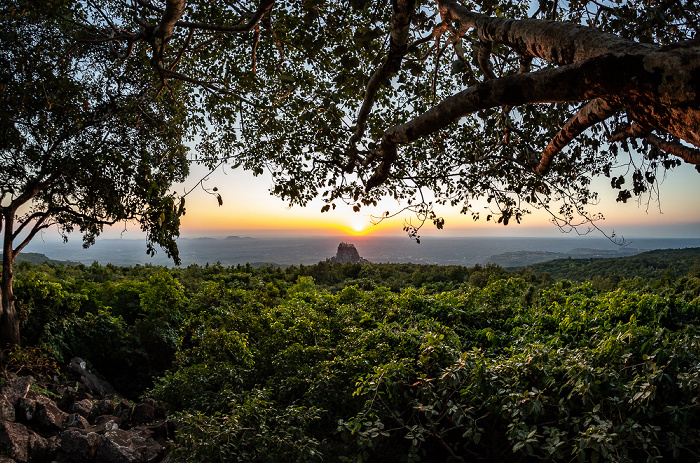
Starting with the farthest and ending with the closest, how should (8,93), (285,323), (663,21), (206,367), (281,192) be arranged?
(285,323)
(8,93)
(281,192)
(206,367)
(663,21)

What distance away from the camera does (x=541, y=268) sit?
64.3 feet

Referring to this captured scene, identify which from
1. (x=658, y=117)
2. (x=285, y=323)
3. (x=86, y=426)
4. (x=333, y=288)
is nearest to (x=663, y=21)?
(x=658, y=117)

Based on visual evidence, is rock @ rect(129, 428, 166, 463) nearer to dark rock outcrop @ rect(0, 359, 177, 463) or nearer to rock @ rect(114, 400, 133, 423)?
dark rock outcrop @ rect(0, 359, 177, 463)

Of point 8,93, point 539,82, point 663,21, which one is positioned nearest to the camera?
point 539,82

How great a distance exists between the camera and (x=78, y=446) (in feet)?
13.0

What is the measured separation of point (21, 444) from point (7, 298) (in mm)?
4542

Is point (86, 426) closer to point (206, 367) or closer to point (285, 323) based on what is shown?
point (206, 367)

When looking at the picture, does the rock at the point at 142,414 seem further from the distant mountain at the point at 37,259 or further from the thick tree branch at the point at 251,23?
the distant mountain at the point at 37,259

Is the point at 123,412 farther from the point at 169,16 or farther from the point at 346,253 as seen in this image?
the point at 346,253

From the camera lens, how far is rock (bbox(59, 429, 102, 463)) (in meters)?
3.92

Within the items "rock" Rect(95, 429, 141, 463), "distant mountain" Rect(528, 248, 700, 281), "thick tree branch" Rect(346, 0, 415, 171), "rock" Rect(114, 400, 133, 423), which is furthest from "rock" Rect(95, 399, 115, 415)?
"distant mountain" Rect(528, 248, 700, 281)

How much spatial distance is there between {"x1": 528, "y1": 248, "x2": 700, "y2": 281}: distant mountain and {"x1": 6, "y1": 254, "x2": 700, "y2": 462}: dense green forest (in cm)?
610

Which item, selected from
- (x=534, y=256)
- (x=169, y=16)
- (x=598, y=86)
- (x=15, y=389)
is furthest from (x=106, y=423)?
(x=534, y=256)

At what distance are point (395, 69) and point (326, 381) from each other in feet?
10.3
